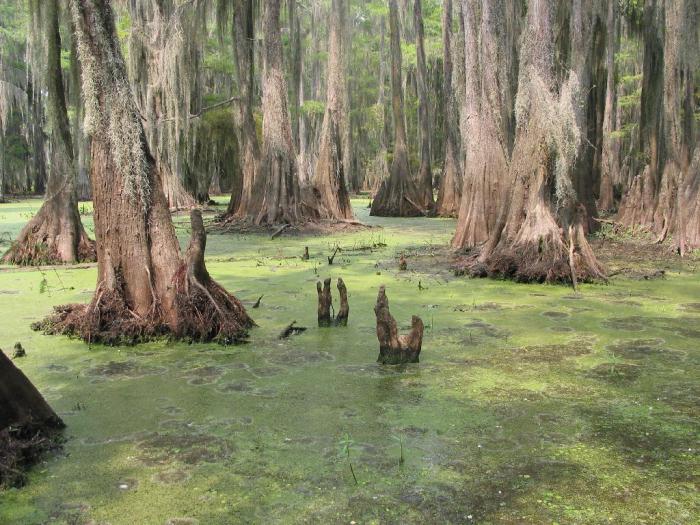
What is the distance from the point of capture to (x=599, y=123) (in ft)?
56.6

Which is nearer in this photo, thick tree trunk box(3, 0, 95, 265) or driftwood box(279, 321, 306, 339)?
driftwood box(279, 321, 306, 339)

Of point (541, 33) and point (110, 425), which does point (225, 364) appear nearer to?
point (110, 425)

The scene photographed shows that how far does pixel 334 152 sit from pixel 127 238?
10.5 meters

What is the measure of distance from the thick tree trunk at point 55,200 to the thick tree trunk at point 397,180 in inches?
469

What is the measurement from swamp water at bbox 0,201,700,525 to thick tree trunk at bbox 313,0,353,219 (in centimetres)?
933

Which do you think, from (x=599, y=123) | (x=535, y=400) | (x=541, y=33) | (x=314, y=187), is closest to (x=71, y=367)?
(x=535, y=400)

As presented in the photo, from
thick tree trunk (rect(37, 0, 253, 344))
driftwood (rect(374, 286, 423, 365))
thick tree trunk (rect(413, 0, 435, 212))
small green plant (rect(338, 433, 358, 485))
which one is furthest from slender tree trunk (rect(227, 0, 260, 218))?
small green plant (rect(338, 433, 358, 485))

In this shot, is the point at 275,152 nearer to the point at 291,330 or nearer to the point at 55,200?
the point at 55,200

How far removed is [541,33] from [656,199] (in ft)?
19.6

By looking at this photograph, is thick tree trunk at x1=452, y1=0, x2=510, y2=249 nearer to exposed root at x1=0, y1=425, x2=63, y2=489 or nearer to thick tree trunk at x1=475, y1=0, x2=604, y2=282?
thick tree trunk at x1=475, y1=0, x2=604, y2=282

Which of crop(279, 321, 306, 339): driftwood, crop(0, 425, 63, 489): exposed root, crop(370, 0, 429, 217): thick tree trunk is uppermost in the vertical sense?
crop(370, 0, 429, 217): thick tree trunk

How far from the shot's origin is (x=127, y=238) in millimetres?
5387

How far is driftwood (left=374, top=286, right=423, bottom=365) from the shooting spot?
14.7 feet

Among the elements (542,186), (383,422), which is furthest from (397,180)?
(383,422)
